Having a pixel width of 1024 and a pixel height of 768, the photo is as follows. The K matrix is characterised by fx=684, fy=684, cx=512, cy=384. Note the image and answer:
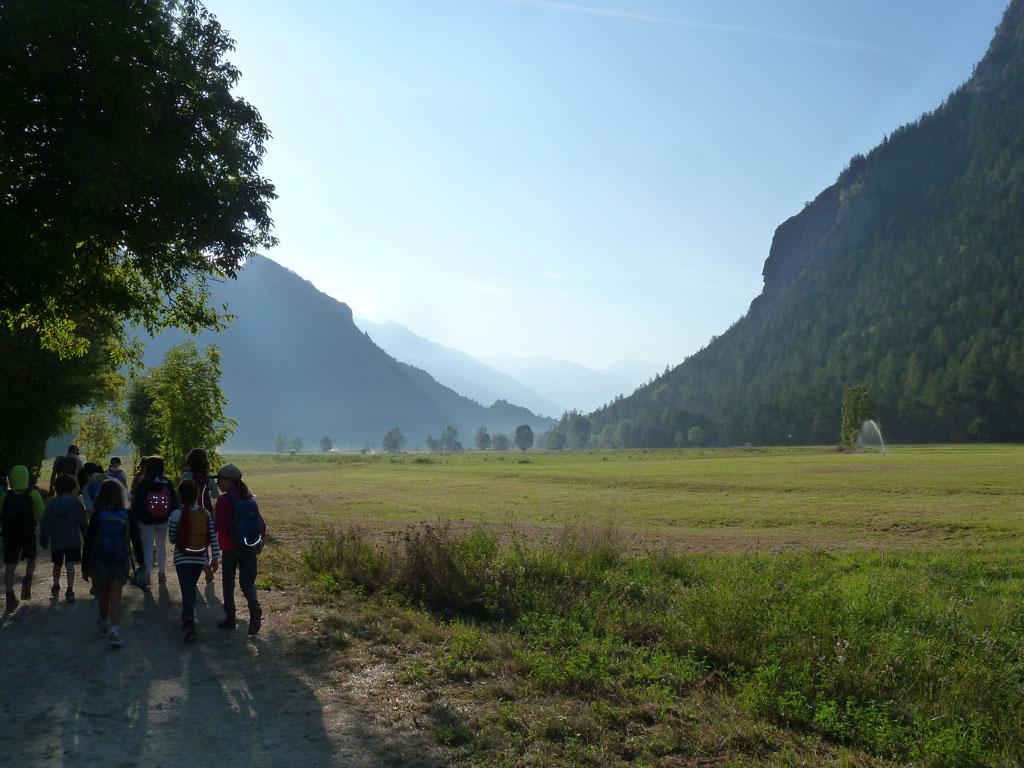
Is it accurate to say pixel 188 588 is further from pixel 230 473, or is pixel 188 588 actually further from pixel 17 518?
pixel 17 518

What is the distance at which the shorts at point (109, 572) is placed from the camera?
9227 millimetres

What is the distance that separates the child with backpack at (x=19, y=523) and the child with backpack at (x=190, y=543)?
341 centimetres

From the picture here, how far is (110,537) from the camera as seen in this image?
30.6ft

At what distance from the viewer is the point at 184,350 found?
26.5 metres

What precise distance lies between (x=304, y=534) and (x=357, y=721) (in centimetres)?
1527

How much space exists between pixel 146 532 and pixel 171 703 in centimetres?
561


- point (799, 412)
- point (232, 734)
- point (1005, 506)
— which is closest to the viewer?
point (232, 734)

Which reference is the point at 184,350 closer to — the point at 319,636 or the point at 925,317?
the point at 319,636

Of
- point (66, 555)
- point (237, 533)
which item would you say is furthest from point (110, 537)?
point (66, 555)

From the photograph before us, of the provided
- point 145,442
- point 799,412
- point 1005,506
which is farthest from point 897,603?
point 799,412

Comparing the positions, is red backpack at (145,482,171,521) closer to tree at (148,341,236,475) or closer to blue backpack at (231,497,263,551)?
blue backpack at (231,497,263,551)

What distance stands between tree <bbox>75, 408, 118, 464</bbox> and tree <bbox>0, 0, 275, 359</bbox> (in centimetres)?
3831

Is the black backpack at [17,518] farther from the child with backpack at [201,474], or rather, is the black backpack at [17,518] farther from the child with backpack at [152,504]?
the child with backpack at [201,474]

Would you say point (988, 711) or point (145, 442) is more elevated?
point (145, 442)
